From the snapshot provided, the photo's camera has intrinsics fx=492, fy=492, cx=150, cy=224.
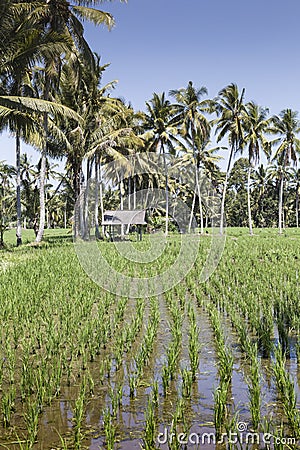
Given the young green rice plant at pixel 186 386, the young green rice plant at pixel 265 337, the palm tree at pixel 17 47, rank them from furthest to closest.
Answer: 1. the palm tree at pixel 17 47
2. the young green rice plant at pixel 265 337
3. the young green rice plant at pixel 186 386

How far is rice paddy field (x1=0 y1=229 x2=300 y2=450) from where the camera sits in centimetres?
306

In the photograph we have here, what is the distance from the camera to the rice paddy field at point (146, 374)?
→ 3.06 metres

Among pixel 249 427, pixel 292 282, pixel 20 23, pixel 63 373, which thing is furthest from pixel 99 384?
pixel 20 23

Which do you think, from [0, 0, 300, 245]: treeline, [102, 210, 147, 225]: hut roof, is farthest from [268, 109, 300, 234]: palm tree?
[102, 210, 147, 225]: hut roof

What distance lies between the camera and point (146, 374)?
4266mm

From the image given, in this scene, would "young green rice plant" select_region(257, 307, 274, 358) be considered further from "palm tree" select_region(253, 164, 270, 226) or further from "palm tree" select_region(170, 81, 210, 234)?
"palm tree" select_region(253, 164, 270, 226)

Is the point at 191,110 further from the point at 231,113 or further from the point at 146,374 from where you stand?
the point at 146,374

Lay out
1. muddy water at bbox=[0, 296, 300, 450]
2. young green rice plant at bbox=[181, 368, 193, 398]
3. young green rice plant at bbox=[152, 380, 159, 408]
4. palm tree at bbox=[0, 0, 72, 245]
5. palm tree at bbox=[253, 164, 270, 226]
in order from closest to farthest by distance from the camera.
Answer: muddy water at bbox=[0, 296, 300, 450]
young green rice plant at bbox=[152, 380, 159, 408]
young green rice plant at bbox=[181, 368, 193, 398]
palm tree at bbox=[0, 0, 72, 245]
palm tree at bbox=[253, 164, 270, 226]

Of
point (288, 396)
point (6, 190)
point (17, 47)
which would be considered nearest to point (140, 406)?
point (288, 396)

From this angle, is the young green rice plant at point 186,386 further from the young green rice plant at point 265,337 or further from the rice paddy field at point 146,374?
the young green rice plant at point 265,337

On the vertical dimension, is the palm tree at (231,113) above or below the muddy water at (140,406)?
above

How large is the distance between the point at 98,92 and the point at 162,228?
46.8 ft

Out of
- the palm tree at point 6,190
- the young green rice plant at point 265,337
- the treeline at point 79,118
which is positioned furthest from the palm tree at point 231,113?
the young green rice plant at point 265,337

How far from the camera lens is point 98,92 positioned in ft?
75.8
